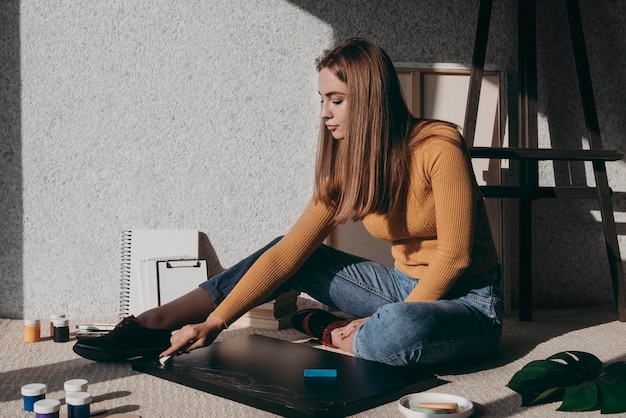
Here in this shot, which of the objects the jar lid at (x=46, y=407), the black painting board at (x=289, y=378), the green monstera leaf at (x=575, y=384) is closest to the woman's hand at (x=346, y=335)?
the black painting board at (x=289, y=378)

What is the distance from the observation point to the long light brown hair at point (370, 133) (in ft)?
5.70

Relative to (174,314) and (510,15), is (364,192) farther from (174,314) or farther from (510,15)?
(510,15)

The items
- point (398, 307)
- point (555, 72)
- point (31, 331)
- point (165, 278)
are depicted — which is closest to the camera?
point (398, 307)

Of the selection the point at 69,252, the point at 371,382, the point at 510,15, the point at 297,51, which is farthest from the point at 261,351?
the point at 510,15

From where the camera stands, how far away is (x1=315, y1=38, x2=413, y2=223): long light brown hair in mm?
1737

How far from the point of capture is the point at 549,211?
109 inches

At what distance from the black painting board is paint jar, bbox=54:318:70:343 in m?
0.47

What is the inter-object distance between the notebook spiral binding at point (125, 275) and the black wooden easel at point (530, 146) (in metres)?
1.23

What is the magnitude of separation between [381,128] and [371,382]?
1.96ft

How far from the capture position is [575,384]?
1.59 m

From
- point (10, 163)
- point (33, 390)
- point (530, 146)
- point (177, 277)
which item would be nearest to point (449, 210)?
point (530, 146)

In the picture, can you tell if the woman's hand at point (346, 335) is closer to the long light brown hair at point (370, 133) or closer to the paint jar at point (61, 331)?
the long light brown hair at point (370, 133)

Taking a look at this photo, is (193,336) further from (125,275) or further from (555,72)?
(555,72)

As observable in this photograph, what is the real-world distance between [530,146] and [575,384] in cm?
105
